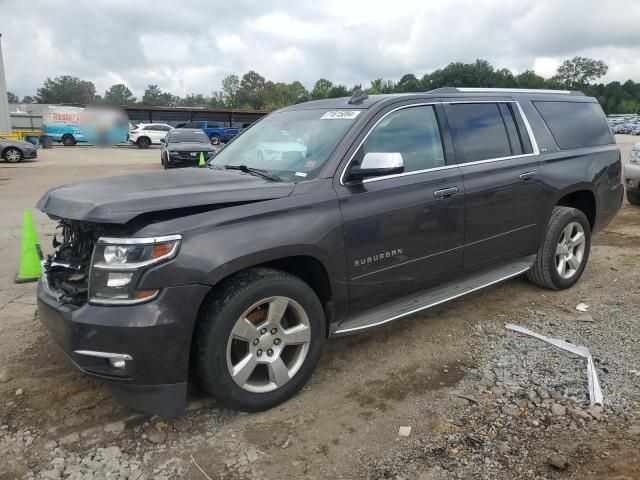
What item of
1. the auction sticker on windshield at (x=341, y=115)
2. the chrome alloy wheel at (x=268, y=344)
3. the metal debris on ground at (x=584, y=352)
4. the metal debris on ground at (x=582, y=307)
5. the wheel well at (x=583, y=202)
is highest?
the auction sticker on windshield at (x=341, y=115)

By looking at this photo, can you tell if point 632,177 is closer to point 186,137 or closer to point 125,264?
point 125,264

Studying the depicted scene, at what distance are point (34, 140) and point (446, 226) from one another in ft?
118

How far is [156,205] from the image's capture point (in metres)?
2.68

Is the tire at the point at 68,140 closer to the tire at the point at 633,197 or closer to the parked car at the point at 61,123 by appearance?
the parked car at the point at 61,123

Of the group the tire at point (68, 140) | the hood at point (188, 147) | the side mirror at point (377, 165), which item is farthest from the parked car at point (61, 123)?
the side mirror at point (377, 165)

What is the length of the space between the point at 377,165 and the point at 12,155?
2333 centimetres

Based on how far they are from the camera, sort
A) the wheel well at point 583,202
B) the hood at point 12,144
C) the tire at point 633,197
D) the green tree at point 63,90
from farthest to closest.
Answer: the green tree at point 63,90 → the hood at point 12,144 → the tire at point 633,197 → the wheel well at point 583,202

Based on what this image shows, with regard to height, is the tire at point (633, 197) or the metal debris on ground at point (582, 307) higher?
the tire at point (633, 197)

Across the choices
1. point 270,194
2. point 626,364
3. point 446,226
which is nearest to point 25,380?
point 270,194

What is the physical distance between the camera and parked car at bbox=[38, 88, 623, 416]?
2619mm

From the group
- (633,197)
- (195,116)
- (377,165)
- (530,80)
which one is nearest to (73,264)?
(377,165)

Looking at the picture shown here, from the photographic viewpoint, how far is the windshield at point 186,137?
18.6 meters

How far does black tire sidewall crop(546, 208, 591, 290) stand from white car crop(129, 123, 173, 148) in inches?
1373

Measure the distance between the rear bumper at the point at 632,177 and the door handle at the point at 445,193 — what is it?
6.90m
